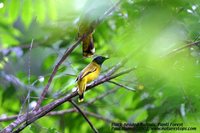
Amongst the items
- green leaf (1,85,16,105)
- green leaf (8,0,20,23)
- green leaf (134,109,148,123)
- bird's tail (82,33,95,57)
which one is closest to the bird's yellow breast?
bird's tail (82,33,95,57)

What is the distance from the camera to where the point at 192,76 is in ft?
9.14

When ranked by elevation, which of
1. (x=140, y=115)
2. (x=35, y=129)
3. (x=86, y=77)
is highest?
(x=86, y=77)

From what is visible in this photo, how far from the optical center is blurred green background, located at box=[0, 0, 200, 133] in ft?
8.57

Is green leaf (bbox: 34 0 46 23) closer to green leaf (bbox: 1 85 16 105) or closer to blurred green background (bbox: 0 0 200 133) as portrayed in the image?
blurred green background (bbox: 0 0 200 133)

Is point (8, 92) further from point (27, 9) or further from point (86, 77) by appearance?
point (86, 77)

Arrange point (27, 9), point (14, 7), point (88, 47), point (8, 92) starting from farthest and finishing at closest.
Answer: point (8, 92) < point (27, 9) < point (14, 7) < point (88, 47)

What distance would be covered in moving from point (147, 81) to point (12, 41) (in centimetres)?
215

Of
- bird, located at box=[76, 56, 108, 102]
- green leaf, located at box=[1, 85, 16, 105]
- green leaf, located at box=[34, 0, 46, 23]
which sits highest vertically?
green leaf, located at box=[34, 0, 46, 23]

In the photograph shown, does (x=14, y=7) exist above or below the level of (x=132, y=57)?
above

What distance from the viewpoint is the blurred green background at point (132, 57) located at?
2.61 metres

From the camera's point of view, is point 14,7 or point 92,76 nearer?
point 92,76

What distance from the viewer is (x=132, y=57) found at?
9.77 feet

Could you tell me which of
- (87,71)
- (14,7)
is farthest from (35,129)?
(14,7)

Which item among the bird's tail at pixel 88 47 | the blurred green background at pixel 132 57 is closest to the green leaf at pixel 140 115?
the blurred green background at pixel 132 57
